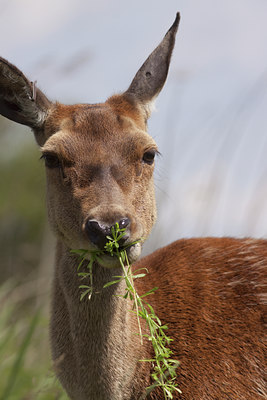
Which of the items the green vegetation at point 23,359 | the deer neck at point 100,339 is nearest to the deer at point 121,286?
the deer neck at point 100,339

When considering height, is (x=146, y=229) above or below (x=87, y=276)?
above

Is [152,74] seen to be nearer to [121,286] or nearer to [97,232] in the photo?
[121,286]

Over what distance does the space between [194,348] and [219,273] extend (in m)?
0.65

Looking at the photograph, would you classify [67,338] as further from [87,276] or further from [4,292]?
[4,292]

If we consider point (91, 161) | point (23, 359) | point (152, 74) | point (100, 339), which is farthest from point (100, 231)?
point (152, 74)

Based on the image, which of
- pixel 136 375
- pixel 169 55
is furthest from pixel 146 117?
pixel 136 375

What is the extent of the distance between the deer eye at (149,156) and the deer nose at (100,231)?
2.92ft

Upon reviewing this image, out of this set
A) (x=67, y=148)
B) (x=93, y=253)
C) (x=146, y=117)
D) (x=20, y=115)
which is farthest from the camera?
(x=146, y=117)

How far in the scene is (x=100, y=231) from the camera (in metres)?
3.48

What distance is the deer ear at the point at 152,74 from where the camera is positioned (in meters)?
4.98

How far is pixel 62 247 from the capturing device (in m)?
4.50

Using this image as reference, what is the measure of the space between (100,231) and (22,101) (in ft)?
5.42

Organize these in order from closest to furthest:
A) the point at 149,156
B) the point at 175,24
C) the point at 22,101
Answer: the point at 149,156 → the point at 22,101 → the point at 175,24

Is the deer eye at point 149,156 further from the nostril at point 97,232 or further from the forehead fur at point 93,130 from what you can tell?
the nostril at point 97,232
